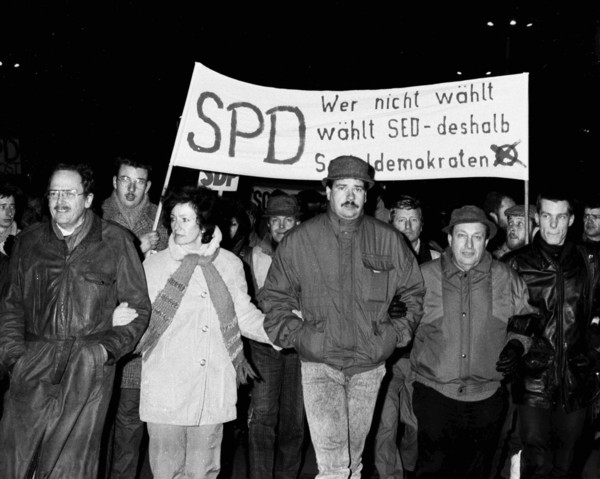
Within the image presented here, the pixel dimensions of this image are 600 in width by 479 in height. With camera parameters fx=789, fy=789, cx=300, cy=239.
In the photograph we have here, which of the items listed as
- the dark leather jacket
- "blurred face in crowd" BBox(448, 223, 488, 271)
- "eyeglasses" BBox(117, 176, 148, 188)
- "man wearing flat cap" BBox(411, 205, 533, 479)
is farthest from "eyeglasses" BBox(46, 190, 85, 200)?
the dark leather jacket

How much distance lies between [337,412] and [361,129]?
2.95m

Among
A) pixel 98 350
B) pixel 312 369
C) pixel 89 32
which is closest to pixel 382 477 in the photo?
pixel 312 369

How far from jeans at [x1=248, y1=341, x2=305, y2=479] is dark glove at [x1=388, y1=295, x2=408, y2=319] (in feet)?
4.11

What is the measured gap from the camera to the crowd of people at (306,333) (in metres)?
4.77

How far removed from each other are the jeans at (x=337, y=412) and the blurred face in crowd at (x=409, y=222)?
6.26ft

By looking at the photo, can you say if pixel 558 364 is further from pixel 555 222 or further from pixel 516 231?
pixel 516 231

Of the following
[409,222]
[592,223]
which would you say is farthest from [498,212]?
[409,222]

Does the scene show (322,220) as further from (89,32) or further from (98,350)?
(89,32)

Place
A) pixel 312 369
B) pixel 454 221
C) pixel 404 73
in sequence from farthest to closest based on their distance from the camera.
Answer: pixel 404 73, pixel 454 221, pixel 312 369

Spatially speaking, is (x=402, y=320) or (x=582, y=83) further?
(x=582, y=83)

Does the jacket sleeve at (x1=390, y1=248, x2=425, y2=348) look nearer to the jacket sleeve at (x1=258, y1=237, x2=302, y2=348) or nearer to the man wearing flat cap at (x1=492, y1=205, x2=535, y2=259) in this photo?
the jacket sleeve at (x1=258, y1=237, x2=302, y2=348)

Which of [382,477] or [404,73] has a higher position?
[404,73]

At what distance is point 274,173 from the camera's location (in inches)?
277

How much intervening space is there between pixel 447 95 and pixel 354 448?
3.38m
